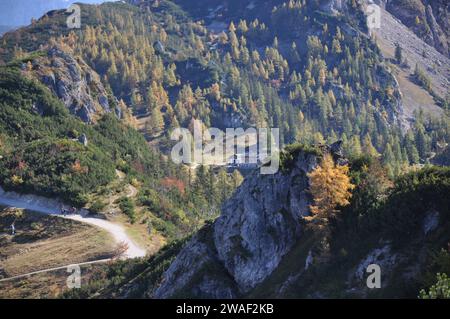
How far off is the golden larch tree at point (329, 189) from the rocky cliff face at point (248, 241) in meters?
3.90

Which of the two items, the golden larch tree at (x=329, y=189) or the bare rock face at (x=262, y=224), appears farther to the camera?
the bare rock face at (x=262, y=224)

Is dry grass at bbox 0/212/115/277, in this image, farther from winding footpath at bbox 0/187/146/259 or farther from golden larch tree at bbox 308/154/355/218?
golden larch tree at bbox 308/154/355/218

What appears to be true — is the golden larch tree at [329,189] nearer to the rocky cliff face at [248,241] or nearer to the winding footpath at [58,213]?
the rocky cliff face at [248,241]

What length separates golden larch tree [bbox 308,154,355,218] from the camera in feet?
165

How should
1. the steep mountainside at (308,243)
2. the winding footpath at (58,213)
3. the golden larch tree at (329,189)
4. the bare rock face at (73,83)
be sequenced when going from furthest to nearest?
the bare rock face at (73,83)
the winding footpath at (58,213)
the golden larch tree at (329,189)
the steep mountainside at (308,243)

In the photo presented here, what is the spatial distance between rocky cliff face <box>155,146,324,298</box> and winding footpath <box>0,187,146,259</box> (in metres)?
31.2

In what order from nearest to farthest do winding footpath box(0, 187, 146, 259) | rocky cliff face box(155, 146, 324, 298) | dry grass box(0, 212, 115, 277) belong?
rocky cliff face box(155, 146, 324, 298), dry grass box(0, 212, 115, 277), winding footpath box(0, 187, 146, 259)

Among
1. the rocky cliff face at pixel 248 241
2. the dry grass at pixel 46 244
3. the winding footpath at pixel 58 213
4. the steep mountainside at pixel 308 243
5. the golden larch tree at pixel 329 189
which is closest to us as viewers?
the steep mountainside at pixel 308 243

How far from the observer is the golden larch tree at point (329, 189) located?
165 ft

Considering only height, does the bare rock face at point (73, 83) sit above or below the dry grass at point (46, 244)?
above

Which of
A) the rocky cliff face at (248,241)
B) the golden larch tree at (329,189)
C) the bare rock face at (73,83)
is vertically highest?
the bare rock face at (73,83)

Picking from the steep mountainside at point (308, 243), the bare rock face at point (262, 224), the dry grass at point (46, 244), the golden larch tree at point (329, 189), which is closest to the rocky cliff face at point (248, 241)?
the bare rock face at point (262, 224)

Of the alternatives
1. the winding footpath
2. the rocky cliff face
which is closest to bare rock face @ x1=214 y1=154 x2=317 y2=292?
the rocky cliff face
